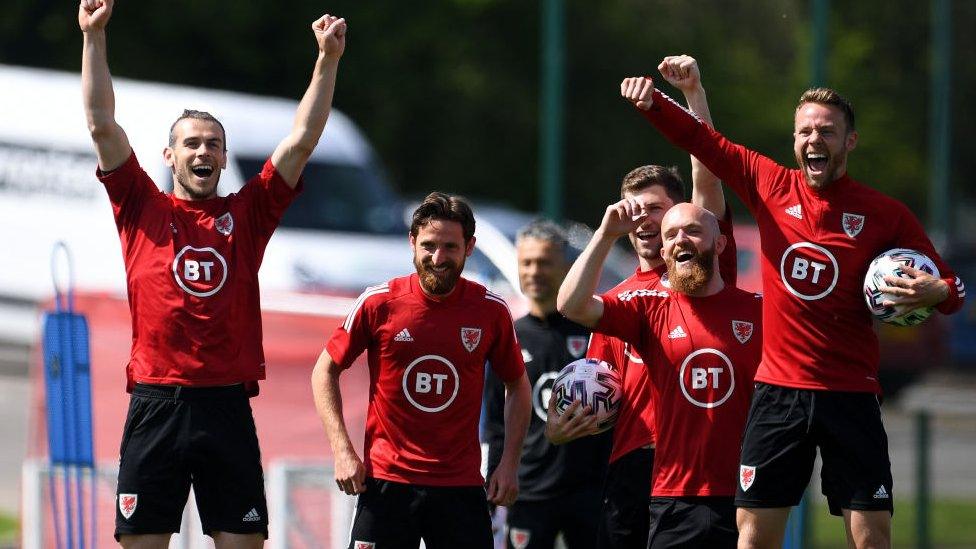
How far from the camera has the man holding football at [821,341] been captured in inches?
271

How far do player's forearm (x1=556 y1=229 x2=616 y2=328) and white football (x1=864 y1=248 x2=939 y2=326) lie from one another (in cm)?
111

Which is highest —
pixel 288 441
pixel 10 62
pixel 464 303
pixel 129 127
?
pixel 10 62

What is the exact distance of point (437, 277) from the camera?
6922mm

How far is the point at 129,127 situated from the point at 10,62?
9528 mm

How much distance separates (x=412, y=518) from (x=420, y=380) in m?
0.59

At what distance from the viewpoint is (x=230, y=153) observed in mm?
17531

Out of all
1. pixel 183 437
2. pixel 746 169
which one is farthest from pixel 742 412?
pixel 183 437

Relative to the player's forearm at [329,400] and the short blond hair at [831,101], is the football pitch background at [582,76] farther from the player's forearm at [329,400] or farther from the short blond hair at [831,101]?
the player's forearm at [329,400]

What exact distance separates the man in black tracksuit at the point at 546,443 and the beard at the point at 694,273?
1584 millimetres

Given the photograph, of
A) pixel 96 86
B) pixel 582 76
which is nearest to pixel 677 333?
pixel 96 86

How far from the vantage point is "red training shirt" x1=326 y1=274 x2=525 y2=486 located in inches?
271

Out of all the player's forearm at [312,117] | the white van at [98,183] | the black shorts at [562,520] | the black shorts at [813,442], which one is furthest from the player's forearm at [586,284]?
the white van at [98,183]

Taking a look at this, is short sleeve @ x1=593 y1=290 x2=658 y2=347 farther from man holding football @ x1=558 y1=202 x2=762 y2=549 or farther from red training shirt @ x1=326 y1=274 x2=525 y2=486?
red training shirt @ x1=326 y1=274 x2=525 y2=486

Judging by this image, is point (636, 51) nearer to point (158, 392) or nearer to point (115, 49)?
point (115, 49)
